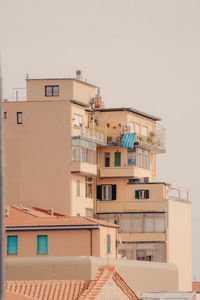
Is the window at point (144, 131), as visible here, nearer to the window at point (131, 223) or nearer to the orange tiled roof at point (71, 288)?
the window at point (131, 223)

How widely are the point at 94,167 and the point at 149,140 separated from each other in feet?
36.5

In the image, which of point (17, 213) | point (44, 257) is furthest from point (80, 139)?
point (44, 257)

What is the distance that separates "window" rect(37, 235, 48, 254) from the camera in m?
102

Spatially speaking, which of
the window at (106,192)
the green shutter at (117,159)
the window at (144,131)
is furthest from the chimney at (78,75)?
the window at (106,192)

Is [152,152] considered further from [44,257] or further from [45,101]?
[44,257]

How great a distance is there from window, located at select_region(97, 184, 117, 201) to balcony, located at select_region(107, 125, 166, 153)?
4864mm

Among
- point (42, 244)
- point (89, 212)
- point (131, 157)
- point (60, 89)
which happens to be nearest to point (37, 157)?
point (60, 89)

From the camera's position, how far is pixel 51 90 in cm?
12094

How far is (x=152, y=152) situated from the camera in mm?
133250

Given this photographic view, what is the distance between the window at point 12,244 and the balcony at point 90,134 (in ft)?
59.5

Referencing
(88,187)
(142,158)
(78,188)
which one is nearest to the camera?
(78,188)

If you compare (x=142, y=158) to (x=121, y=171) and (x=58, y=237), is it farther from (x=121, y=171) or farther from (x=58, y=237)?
(x=58, y=237)

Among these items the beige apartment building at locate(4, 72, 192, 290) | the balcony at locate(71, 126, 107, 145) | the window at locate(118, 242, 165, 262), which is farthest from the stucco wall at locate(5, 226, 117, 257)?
the window at locate(118, 242, 165, 262)

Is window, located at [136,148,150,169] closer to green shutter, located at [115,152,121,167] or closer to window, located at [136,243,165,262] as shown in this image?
green shutter, located at [115,152,121,167]
